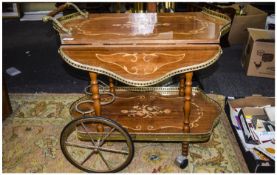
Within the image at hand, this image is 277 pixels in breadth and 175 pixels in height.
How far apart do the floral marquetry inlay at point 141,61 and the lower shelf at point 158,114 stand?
0.54 meters

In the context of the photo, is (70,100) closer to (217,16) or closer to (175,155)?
(175,155)

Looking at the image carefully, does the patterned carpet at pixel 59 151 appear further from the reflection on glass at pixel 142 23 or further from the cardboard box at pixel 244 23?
the cardboard box at pixel 244 23

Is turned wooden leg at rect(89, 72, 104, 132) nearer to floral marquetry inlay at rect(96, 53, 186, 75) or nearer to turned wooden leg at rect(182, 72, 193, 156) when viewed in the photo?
floral marquetry inlay at rect(96, 53, 186, 75)

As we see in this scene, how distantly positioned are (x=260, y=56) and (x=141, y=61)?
6.62 ft

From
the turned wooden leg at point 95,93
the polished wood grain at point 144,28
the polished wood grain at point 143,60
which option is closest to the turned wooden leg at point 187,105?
the polished wood grain at point 143,60

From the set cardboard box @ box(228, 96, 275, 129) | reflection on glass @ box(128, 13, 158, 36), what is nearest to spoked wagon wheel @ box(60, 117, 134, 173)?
reflection on glass @ box(128, 13, 158, 36)

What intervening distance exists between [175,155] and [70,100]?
50.5 inches

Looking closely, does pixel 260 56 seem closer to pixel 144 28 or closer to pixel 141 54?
pixel 144 28

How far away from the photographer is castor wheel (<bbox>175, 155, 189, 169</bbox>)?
224 centimetres

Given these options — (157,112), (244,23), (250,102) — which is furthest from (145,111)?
(244,23)

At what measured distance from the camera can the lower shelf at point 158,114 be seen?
2.21 meters

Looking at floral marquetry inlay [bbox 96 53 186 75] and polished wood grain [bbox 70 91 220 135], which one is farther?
polished wood grain [bbox 70 91 220 135]

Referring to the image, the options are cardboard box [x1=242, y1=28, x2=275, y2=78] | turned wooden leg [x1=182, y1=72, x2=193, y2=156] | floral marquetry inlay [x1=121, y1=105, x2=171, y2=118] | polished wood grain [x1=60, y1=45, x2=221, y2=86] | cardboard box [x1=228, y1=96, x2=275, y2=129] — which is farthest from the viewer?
cardboard box [x1=242, y1=28, x2=275, y2=78]

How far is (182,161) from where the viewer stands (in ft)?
7.32
